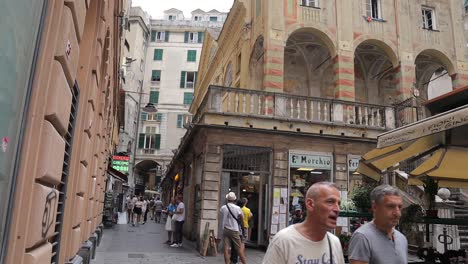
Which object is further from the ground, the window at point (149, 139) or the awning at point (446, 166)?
the window at point (149, 139)

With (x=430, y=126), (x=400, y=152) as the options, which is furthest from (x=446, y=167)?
(x=400, y=152)

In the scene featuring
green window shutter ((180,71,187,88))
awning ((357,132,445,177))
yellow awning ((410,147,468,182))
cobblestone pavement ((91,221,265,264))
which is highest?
green window shutter ((180,71,187,88))

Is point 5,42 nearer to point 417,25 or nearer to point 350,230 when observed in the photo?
point 350,230

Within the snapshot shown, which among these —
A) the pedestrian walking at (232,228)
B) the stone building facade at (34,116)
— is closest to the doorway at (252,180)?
the pedestrian walking at (232,228)

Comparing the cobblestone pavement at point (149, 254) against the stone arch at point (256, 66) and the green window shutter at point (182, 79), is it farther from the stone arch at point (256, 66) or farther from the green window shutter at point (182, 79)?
the green window shutter at point (182, 79)

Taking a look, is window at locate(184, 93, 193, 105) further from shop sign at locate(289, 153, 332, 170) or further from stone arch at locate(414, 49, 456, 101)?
shop sign at locate(289, 153, 332, 170)

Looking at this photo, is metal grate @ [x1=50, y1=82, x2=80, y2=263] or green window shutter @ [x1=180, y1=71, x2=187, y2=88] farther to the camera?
green window shutter @ [x1=180, y1=71, x2=187, y2=88]

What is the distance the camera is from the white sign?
545 centimetres

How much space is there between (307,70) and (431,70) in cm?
738

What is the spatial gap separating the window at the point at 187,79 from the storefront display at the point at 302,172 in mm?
36749

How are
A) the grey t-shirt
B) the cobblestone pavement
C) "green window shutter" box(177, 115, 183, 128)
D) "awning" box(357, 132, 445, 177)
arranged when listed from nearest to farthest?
the grey t-shirt
"awning" box(357, 132, 445, 177)
the cobblestone pavement
"green window shutter" box(177, 115, 183, 128)

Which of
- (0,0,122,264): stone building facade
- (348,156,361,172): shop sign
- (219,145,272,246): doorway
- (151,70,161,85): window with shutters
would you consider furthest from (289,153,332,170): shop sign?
(151,70,161,85): window with shutters

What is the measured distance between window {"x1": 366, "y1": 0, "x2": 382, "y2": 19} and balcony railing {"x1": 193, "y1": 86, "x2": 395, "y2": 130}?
493cm

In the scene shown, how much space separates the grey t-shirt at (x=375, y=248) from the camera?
118 inches
